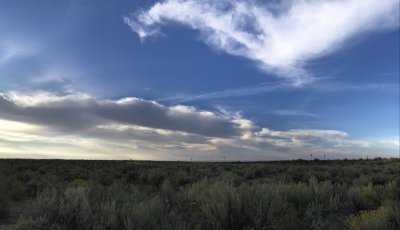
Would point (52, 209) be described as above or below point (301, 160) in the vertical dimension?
below

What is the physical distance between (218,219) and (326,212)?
3.21m

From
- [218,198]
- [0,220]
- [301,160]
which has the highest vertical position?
[301,160]

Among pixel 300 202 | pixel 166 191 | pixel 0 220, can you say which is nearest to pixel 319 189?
pixel 300 202

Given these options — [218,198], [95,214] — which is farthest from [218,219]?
[95,214]

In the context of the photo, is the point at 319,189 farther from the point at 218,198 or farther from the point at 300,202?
the point at 218,198

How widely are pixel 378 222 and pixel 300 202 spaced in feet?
10.8

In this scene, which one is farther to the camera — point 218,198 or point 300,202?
point 300,202

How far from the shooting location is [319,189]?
1077cm

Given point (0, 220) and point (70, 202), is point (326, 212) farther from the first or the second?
point (0, 220)

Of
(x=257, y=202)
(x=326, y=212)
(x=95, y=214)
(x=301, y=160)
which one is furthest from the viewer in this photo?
(x=301, y=160)

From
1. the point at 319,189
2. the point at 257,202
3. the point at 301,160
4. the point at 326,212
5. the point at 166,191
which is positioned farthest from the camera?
the point at 301,160

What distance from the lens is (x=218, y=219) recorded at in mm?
7539

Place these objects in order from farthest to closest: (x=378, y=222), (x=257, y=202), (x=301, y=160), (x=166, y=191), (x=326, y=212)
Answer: (x=301, y=160) < (x=166, y=191) < (x=326, y=212) < (x=257, y=202) < (x=378, y=222)

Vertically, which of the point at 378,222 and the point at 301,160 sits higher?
the point at 301,160
